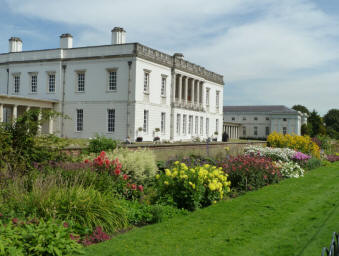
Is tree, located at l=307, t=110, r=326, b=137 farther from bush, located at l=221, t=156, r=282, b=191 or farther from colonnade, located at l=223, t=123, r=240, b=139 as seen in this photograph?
bush, located at l=221, t=156, r=282, b=191

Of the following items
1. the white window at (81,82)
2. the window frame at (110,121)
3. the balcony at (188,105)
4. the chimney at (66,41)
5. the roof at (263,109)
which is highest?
the chimney at (66,41)

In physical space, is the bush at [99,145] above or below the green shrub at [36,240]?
above

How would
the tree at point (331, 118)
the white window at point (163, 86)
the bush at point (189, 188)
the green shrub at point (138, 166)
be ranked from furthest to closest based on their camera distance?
the tree at point (331, 118) → the white window at point (163, 86) → the green shrub at point (138, 166) → the bush at point (189, 188)

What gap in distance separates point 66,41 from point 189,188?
35631 mm

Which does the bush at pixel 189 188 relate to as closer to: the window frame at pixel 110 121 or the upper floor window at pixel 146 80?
the window frame at pixel 110 121

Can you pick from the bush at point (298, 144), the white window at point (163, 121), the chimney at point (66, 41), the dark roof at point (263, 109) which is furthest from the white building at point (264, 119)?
the bush at point (298, 144)

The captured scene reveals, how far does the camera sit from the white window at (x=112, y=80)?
37312mm

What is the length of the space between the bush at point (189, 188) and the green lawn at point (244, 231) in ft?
1.12

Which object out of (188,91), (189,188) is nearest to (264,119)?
(188,91)

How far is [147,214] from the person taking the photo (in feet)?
25.4

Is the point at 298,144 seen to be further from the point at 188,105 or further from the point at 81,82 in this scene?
the point at 188,105

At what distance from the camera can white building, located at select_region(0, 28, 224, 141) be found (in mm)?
36469

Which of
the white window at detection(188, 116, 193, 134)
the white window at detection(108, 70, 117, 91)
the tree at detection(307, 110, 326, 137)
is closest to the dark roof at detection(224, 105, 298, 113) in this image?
the tree at detection(307, 110, 326, 137)

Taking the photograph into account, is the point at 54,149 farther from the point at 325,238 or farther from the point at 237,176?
the point at 325,238
